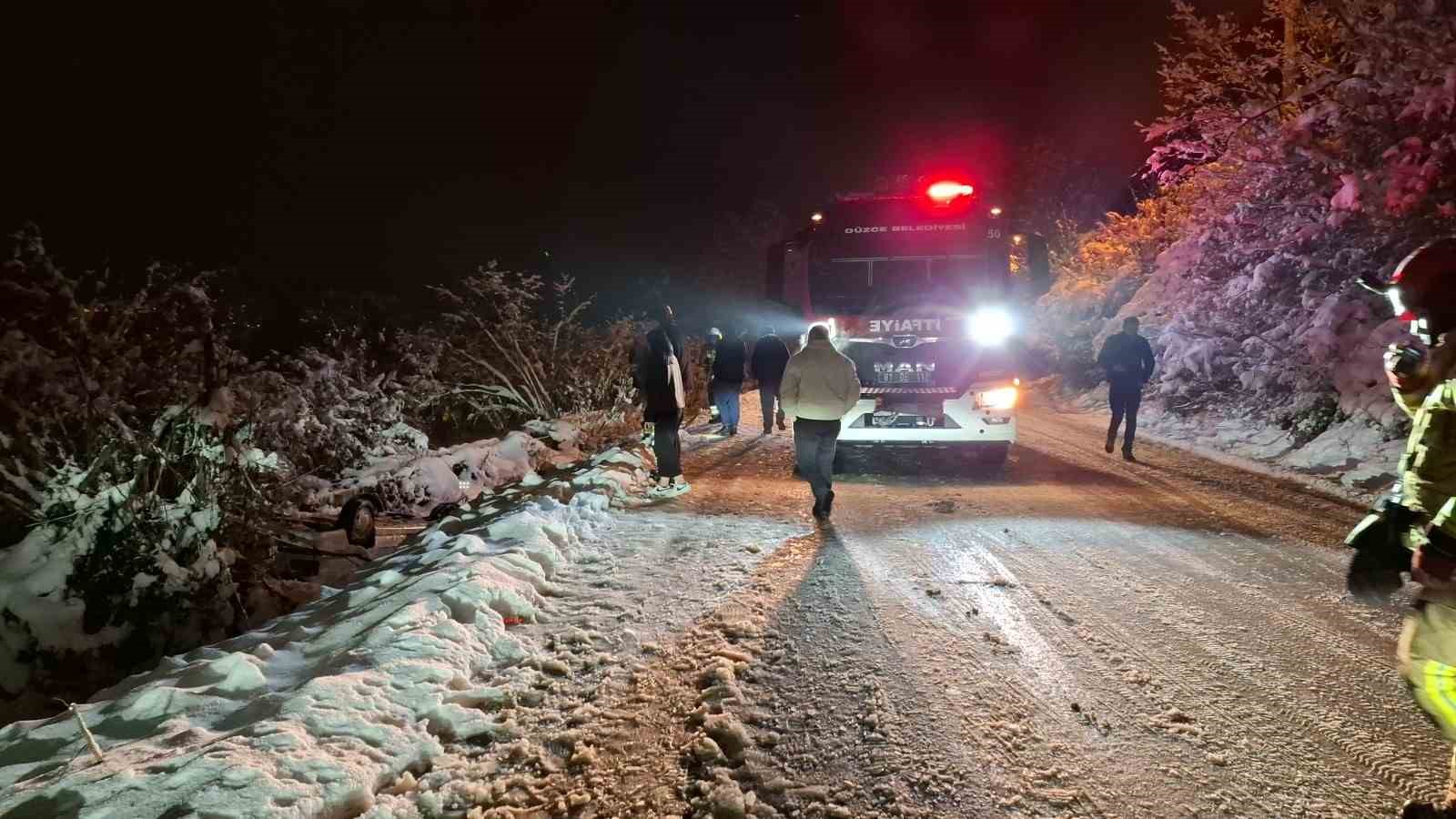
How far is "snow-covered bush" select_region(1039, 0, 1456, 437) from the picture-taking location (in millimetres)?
8273

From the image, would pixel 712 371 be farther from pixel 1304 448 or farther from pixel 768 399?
pixel 1304 448

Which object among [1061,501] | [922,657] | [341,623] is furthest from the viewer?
[1061,501]

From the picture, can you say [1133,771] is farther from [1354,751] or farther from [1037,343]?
[1037,343]

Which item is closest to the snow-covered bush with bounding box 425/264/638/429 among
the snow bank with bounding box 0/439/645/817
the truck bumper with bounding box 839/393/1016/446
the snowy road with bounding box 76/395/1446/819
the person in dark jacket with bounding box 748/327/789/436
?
the person in dark jacket with bounding box 748/327/789/436

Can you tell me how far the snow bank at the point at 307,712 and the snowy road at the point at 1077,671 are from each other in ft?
4.26

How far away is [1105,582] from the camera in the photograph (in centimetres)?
505

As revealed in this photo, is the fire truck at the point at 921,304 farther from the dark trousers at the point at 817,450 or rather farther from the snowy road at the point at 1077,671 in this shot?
the snowy road at the point at 1077,671

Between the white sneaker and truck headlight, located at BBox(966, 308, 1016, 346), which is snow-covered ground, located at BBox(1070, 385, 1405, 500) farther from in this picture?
the white sneaker

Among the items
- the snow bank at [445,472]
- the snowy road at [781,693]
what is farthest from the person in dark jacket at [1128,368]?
the snow bank at [445,472]

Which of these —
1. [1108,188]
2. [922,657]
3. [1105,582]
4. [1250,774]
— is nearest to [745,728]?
[922,657]

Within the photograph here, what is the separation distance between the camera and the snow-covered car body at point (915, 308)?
8.72 meters

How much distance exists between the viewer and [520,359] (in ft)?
43.0

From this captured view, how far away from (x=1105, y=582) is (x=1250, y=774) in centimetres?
223

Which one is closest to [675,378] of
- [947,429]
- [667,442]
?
[667,442]
